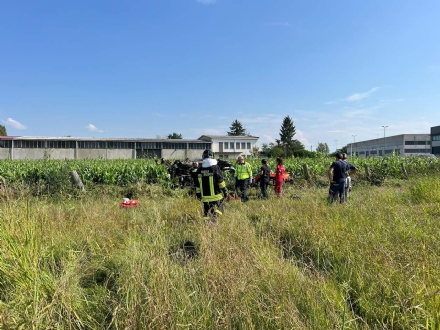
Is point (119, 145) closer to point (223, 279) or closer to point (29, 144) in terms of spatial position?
point (29, 144)

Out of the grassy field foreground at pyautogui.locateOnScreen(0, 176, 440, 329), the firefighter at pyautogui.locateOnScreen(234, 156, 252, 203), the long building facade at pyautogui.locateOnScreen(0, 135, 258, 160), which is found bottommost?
the grassy field foreground at pyautogui.locateOnScreen(0, 176, 440, 329)

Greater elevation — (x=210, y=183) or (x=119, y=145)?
(x=119, y=145)

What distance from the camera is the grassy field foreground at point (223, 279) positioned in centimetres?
233

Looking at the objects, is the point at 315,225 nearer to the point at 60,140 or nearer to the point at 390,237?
the point at 390,237

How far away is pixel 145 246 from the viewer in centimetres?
376

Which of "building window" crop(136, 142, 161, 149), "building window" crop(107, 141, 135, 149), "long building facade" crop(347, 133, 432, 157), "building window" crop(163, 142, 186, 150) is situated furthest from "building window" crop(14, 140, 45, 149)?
"long building facade" crop(347, 133, 432, 157)

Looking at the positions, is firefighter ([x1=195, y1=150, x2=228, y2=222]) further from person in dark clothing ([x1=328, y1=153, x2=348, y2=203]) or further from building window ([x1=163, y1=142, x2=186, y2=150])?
building window ([x1=163, y1=142, x2=186, y2=150])

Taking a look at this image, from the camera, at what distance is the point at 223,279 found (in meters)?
2.71

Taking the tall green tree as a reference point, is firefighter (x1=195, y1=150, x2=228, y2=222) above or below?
below

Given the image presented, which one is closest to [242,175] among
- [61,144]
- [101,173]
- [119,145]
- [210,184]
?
[210,184]

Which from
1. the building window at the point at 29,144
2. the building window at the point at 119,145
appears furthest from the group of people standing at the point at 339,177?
the building window at the point at 29,144

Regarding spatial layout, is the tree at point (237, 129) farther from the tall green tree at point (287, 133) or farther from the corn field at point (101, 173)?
the corn field at point (101, 173)

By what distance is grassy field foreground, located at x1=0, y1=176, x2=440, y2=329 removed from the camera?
2.33 m

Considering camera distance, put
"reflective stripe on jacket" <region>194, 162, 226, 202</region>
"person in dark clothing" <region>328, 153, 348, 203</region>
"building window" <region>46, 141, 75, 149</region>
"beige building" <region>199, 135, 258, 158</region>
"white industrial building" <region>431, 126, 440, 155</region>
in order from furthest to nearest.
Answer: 1. "white industrial building" <region>431, 126, 440, 155</region>
2. "beige building" <region>199, 135, 258, 158</region>
3. "building window" <region>46, 141, 75, 149</region>
4. "person in dark clothing" <region>328, 153, 348, 203</region>
5. "reflective stripe on jacket" <region>194, 162, 226, 202</region>
